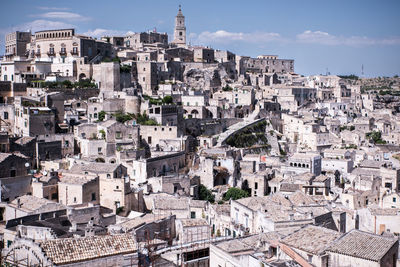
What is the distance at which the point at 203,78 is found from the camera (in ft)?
174

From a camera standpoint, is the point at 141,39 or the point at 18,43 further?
the point at 141,39

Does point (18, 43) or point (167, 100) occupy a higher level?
point (18, 43)

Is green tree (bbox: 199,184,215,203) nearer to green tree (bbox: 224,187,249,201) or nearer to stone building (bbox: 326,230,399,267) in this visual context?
green tree (bbox: 224,187,249,201)

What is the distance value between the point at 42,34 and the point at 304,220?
1444 inches

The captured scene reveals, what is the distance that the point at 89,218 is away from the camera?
20.6 meters

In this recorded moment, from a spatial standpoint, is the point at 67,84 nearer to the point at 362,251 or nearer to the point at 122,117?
the point at 122,117

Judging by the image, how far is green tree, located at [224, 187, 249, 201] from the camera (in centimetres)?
2918

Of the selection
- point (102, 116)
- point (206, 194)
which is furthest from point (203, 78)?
point (206, 194)

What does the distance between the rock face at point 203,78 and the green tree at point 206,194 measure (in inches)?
904

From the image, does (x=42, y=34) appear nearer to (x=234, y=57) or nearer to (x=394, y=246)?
(x=234, y=57)

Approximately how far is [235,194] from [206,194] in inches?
68.7

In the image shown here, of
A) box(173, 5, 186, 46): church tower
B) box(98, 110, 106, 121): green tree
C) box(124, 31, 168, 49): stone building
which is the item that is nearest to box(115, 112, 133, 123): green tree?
box(98, 110, 106, 121): green tree

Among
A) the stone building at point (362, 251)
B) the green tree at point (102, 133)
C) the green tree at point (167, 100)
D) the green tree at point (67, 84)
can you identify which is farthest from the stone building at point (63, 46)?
the stone building at point (362, 251)


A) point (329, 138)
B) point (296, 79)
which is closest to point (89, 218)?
point (329, 138)
